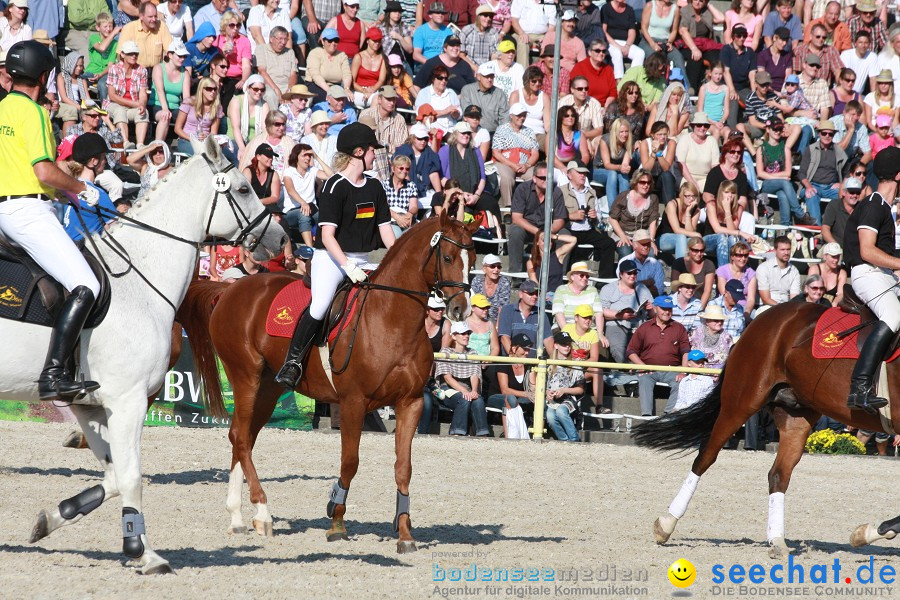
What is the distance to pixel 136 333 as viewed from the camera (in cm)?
769

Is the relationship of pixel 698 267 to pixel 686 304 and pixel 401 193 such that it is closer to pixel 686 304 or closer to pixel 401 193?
pixel 686 304

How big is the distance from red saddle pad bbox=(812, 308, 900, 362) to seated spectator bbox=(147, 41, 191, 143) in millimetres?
11380

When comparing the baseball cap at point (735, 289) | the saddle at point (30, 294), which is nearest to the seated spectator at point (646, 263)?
the baseball cap at point (735, 289)

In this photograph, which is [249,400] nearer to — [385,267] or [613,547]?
[385,267]

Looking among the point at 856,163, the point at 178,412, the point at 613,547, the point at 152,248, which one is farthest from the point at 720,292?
the point at 152,248

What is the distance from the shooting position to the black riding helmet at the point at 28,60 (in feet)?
24.7

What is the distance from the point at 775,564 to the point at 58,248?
5.32 meters

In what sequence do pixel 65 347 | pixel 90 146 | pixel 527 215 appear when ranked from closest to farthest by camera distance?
1. pixel 65 347
2. pixel 90 146
3. pixel 527 215

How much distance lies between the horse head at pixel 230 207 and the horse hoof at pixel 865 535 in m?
4.67

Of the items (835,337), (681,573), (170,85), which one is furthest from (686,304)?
(681,573)

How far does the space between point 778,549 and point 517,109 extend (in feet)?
36.2

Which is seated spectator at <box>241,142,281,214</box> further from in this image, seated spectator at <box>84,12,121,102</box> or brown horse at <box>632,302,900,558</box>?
brown horse at <box>632,302,900,558</box>

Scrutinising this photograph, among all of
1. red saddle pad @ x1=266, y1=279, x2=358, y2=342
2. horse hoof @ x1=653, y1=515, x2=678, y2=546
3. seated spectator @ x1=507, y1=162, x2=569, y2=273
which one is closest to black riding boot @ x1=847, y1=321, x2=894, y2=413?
horse hoof @ x1=653, y1=515, x2=678, y2=546

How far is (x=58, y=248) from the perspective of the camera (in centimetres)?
750
